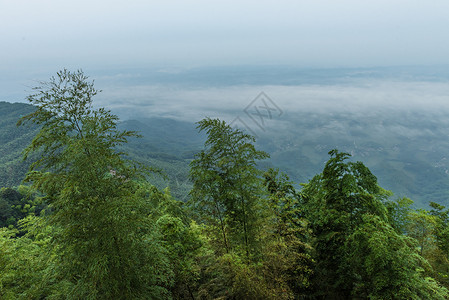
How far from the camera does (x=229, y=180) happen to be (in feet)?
24.7

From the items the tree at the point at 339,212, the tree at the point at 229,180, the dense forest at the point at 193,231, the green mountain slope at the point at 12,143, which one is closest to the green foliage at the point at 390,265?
the dense forest at the point at 193,231

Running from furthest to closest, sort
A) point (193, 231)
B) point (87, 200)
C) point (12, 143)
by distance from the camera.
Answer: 1. point (12, 143)
2. point (193, 231)
3. point (87, 200)

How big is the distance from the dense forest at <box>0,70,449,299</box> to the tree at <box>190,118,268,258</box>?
33 millimetres

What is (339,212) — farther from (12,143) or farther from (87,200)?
(12,143)

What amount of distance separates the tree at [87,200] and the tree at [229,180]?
2.01m

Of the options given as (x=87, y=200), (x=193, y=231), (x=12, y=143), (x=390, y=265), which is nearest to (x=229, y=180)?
(x=87, y=200)

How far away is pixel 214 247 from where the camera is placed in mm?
8133

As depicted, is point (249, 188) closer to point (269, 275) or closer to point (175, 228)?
point (269, 275)

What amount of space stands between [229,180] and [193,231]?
16.9 ft

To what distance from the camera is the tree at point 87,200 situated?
18.2 ft

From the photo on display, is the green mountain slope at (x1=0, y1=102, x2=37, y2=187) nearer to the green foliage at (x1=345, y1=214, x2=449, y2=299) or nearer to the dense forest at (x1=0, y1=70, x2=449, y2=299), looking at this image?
the dense forest at (x1=0, y1=70, x2=449, y2=299)

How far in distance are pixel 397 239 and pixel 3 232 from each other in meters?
13.9

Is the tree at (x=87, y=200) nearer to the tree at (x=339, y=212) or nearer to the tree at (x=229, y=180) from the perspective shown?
the tree at (x=229, y=180)

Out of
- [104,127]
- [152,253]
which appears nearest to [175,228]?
[152,253]
